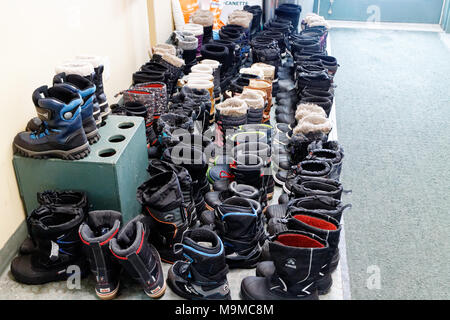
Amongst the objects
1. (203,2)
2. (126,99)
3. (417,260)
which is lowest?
(417,260)

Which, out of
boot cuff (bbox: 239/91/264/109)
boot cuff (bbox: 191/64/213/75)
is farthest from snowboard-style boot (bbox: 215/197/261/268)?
boot cuff (bbox: 191/64/213/75)

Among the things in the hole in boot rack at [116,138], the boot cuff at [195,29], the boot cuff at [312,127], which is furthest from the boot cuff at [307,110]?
the boot cuff at [195,29]

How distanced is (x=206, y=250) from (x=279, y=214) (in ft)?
2.40

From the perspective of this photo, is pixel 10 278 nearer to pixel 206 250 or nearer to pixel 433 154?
pixel 206 250

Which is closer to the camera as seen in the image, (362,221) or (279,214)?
(279,214)

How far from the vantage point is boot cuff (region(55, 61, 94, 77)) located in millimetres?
2225

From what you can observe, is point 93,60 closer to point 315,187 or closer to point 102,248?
point 102,248

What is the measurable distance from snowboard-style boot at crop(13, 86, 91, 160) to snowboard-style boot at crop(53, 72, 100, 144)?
3.3 inches

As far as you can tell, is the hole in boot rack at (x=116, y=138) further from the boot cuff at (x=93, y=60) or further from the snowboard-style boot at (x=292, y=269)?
the snowboard-style boot at (x=292, y=269)

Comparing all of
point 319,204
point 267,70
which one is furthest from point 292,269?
point 267,70

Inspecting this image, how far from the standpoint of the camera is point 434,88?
4695 mm

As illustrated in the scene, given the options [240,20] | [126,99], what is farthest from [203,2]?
→ [126,99]

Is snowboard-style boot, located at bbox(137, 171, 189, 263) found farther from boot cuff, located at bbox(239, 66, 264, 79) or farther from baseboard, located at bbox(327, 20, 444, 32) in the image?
baseboard, located at bbox(327, 20, 444, 32)

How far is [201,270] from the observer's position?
1746 mm
